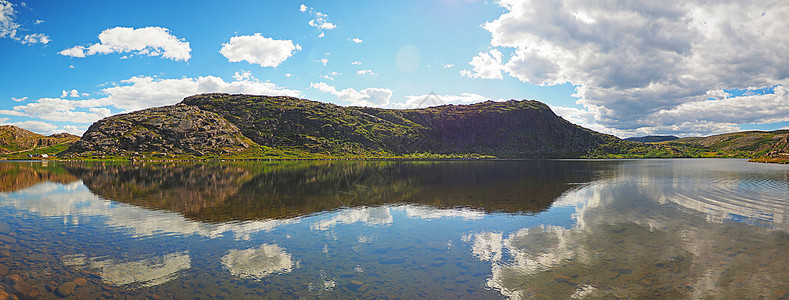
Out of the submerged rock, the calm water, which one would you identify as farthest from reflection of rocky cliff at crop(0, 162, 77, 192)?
the submerged rock

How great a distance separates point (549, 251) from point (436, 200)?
25.6 meters

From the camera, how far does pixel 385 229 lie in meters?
31.2

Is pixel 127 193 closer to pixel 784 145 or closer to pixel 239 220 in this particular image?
pixel 239 220

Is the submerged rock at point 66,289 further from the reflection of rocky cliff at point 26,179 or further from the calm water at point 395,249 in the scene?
the reflection of rocky cliff at point 26,179

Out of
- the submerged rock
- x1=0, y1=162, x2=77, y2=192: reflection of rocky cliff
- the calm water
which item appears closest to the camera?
the submerged rock

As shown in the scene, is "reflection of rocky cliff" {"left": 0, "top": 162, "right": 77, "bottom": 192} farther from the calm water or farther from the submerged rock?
the submerged rock

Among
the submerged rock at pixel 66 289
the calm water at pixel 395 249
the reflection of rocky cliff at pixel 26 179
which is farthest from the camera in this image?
the reflection of rocky cliff at pixel 26 179

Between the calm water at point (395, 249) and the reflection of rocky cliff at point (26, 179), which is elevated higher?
the calm water at point (395, 249)

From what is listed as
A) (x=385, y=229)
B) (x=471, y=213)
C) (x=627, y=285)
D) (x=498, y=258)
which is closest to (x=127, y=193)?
(x=385, y=229)

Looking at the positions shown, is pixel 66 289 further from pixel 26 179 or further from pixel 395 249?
pixel 26 179

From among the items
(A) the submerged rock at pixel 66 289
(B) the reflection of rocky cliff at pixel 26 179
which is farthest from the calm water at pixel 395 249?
(B) the reflection of rocky cliff at pixel 26 179

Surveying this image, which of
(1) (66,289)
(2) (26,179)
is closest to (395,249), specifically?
(1) (66,289)

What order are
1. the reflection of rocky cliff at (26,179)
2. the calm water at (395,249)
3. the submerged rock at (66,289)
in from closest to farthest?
the submerged rock at (66,289)
the calm water at (395,249)
the reflection of rocky cliff at (26,179)

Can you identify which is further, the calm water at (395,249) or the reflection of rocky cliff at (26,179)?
the reflection of rocky cliff at (26,179)
